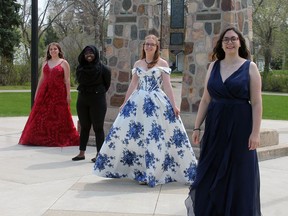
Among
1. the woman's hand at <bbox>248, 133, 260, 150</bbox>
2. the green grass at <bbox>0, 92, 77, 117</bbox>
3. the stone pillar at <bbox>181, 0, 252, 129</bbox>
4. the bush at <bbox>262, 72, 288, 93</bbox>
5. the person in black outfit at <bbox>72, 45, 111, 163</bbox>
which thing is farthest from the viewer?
the bush at <bbox>262, 72, 288, 93</bbox>

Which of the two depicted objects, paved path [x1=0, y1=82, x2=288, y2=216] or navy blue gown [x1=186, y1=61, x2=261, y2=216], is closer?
navy blue gown [x1=186, y1=61, x2=261, y2=216]

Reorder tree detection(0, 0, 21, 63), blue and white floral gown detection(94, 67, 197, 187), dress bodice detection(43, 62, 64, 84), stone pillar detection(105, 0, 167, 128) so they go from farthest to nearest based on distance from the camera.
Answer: tree detection(0, 0, 21, 63) → stone pillar detection(105, 0, 167, 128) → dress bodice detection(43, 62, 64, 84) → blue and white floral gown detection(94, 67, 197, 187)

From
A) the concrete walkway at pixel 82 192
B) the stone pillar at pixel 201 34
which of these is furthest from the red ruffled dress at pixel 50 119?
the stone pillar at pixel 201 34

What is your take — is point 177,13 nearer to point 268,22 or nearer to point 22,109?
point 22,109

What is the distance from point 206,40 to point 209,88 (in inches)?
192

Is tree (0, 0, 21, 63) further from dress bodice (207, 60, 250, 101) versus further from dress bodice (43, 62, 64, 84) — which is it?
dress bodice (207, 60, 250, 101)

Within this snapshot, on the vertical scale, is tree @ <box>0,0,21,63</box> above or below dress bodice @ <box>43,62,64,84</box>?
above

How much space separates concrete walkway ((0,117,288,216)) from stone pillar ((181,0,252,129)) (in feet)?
5.98

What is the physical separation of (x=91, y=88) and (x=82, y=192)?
6.91 ft

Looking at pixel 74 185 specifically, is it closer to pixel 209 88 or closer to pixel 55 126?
pixel 209 88

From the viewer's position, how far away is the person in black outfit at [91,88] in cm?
776

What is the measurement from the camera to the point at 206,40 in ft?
30.5

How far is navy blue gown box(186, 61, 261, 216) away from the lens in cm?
439

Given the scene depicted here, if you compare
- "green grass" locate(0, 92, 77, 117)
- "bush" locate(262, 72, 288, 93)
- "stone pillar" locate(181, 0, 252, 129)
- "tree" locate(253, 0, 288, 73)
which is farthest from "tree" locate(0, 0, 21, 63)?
"stone pillar" locate(181, 0, 252, 129)
